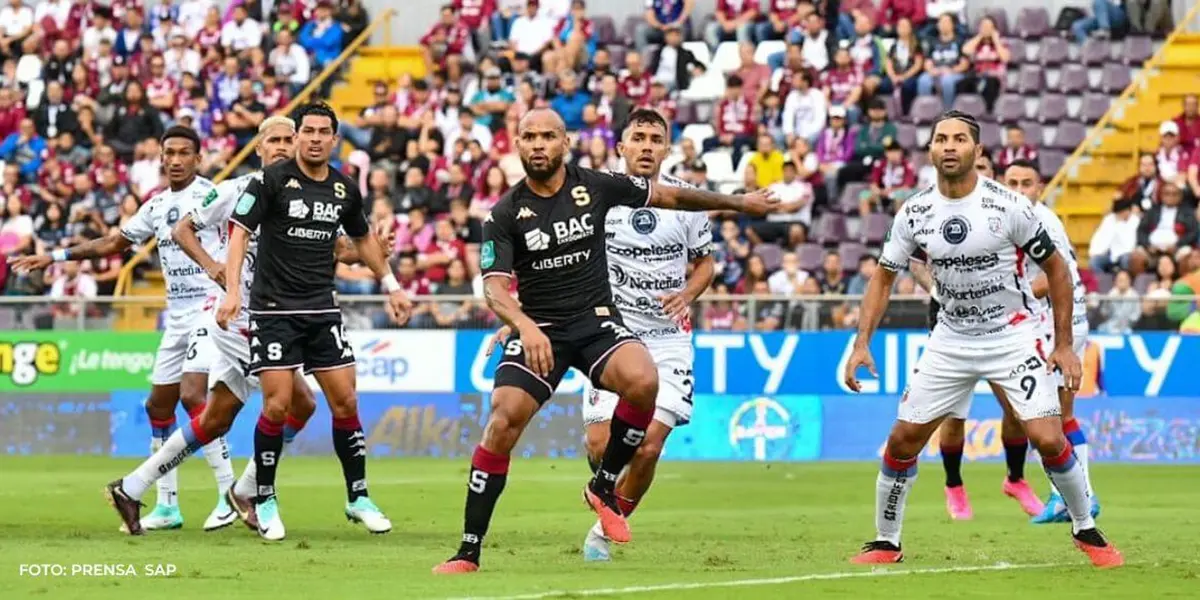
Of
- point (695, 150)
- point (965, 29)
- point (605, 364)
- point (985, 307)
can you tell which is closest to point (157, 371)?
point (605, 364)

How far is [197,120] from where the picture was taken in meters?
33.2

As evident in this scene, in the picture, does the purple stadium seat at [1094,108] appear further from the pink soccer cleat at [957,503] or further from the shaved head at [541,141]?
the shaved head at [541,141]

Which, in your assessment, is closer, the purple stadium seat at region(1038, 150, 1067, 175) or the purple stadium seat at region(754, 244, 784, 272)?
the purple stadium seat at region(754, 244, 784, 272)

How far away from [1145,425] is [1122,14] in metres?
9.17

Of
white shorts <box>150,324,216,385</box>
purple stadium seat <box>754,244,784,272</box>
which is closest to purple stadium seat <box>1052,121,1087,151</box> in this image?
purple stadium seat <box>754,244,784,272</box>

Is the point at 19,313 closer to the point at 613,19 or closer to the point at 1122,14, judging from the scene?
the point at 613,19

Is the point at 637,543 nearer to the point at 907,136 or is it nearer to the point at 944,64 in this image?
the point at 907,136

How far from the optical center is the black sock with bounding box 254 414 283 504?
1430cm

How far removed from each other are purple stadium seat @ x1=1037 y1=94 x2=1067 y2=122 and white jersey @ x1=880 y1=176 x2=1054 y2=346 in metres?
18.5

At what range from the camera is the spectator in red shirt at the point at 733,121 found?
29.8 meters

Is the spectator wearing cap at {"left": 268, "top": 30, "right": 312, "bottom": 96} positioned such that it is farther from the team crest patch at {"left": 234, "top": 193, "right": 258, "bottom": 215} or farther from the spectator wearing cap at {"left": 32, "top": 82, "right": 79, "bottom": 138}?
the team crest patch at {"left": 234, "top": 193, "right": 258, "bottom": 215}

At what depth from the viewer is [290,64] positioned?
3416 cm

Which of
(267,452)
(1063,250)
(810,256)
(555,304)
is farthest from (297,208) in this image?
(810,256)

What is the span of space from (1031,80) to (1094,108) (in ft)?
3.07
